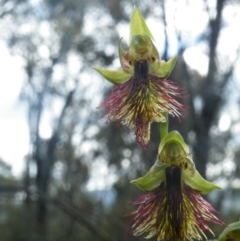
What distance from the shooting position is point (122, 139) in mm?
9406

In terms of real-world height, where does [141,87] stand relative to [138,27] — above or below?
below

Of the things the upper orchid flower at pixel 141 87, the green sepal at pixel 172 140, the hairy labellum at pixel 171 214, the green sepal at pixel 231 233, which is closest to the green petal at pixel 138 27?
the upper orchid flower at pixel 141 87

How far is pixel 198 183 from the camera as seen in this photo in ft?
4.59

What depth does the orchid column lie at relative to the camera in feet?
4.45

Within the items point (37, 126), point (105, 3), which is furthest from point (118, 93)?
point (37, 126)

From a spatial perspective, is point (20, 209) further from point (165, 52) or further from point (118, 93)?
point (118, 93)

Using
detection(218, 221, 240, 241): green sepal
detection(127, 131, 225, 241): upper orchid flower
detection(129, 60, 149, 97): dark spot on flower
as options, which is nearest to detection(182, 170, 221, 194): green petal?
detection(127, 131, 225, 241): upper orchid flower

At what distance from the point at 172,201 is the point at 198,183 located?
0.08 m

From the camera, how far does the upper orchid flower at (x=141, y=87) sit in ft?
4.53

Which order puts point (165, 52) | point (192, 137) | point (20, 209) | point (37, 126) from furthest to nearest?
point (37, 126) < point (20, 209) < point (192, 137) < point (165, 52)

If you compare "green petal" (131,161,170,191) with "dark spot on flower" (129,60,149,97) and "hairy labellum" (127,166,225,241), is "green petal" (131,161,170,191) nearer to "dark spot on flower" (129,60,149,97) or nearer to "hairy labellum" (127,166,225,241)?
"hairy labellum" (127,166,225,241)

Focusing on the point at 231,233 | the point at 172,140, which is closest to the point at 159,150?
the point at 172,140

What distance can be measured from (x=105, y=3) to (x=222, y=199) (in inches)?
172

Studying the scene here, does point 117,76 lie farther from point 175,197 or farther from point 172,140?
point 175,197
